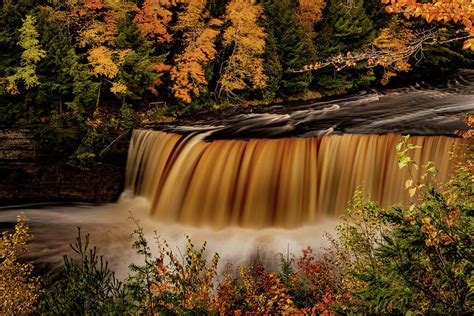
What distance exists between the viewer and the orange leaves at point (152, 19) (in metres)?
18.8

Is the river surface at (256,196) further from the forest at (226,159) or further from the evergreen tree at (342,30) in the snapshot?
the evergreen tree at (342,30)

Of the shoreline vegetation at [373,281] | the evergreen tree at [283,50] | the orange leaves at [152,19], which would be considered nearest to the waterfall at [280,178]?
the shoreline vegetation at [373,281]

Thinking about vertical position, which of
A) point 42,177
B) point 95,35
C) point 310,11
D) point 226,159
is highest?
A: point 310,11

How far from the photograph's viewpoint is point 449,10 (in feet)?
9.43

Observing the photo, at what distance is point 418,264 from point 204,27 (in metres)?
18.7

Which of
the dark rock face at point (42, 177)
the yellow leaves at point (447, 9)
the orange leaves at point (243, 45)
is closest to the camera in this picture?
the yellow leaves at point (447, 9)

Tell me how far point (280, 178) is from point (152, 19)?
1223 centimetres

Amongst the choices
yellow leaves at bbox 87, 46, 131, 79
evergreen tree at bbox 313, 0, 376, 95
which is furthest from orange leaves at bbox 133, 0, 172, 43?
evergreen tree at bbox 313, 0, 376, 95

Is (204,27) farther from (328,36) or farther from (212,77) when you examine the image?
(328,36)

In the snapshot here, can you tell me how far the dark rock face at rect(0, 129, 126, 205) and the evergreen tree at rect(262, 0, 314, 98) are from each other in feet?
35.0

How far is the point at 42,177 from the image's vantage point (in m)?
14.1

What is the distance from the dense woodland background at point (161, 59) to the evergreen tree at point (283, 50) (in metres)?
0.06

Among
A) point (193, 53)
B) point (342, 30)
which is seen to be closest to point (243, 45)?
point (193, 53)

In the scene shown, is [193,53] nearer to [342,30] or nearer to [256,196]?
[256,196]
